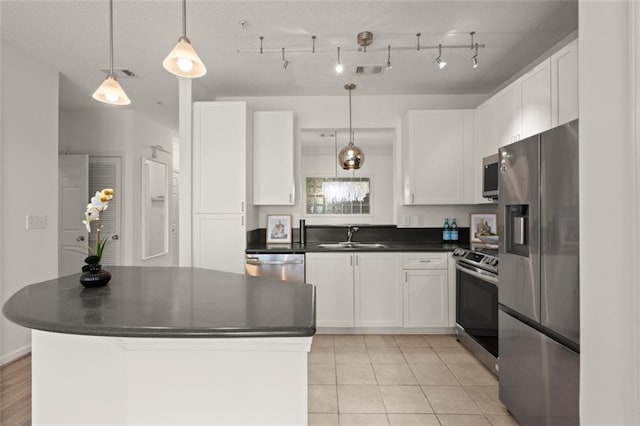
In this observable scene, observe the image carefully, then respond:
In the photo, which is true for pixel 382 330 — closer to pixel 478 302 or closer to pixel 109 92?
pixel 478 302

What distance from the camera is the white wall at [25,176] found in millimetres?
2924

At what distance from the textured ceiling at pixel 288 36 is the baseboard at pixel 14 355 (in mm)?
2609

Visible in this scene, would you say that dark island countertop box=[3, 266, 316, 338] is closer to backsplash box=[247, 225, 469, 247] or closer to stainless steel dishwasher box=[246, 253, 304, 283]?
stainless steel dishwasher box=[246, 253, 304, 283]

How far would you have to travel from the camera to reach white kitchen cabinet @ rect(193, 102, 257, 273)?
350cm

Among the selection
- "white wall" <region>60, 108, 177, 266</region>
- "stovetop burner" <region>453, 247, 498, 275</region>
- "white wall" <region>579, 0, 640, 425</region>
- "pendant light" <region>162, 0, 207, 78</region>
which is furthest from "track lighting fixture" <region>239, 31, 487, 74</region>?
"white wall" <region>60, 108, 177, 266</region>

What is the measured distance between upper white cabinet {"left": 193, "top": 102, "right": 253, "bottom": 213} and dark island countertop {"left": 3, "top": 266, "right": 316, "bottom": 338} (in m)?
1.64

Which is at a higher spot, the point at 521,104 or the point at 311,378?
the point at 521,104

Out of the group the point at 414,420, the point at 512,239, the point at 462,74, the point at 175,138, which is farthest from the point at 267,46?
the point at 175,138

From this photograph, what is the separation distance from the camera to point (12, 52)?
295cm

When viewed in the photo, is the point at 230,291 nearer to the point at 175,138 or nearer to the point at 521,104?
the point at 521,104

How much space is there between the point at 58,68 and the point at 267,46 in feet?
7.03

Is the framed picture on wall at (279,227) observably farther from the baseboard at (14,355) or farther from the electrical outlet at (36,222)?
the baseboard at (14,355)

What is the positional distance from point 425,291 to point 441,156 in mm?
1448

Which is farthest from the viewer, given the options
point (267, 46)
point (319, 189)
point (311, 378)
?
point (319, 189)
